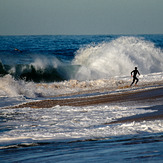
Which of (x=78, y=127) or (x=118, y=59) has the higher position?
(x=118, y=59)

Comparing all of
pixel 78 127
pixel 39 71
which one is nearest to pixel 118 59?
pixel 39 71

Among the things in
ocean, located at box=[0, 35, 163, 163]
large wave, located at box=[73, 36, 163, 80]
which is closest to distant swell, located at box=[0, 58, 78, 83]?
large wave, located at box=[73, 36, 163, 80]

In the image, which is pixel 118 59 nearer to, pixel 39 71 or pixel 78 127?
pixel 39 71

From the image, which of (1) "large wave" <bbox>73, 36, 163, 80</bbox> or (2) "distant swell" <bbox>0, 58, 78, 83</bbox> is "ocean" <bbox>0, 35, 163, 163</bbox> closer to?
(2) "distant swell" <bbox>0, 58, 78, 83</bbox>

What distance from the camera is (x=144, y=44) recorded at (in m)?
31.5

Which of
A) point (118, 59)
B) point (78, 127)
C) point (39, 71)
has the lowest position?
point (78, 127)

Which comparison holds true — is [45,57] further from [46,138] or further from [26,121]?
[46,138]

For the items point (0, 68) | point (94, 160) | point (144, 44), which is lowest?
point (94, 160)

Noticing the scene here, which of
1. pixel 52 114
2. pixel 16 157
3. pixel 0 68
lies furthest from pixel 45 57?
pixel 16 157

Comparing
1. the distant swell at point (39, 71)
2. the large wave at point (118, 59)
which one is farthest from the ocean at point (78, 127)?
the large wave at point (118, 59)

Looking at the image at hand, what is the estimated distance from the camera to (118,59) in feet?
90.3

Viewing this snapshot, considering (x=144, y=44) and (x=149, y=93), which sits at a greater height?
(x=144, y=44)

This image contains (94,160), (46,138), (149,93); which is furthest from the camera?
(149,93)

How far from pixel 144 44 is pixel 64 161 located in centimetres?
2746
